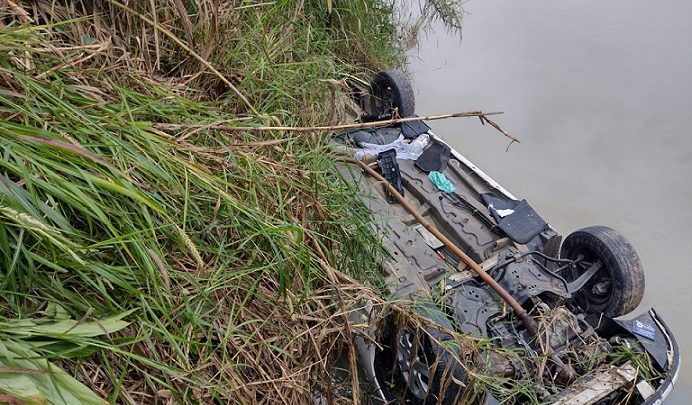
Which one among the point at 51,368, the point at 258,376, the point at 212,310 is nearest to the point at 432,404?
the point at 258,376

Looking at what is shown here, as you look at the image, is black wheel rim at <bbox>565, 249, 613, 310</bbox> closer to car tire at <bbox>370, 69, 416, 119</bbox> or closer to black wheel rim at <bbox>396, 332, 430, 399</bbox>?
black wheel rim at <bbox>396, 332, 430, 399</bbox>

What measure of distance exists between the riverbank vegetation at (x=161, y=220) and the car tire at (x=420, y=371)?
34 cm

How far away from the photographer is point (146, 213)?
1995 mm

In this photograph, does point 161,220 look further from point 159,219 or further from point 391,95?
point 391,95

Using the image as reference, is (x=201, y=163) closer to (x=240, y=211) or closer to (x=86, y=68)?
(x=240, y=211)

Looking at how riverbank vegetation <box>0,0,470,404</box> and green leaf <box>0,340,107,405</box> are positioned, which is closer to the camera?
green leaf <box>0,340,107,405</box>

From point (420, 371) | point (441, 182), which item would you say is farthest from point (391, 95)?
point (420, 371)

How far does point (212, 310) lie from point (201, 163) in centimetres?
62

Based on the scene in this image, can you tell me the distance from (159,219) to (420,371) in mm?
1465

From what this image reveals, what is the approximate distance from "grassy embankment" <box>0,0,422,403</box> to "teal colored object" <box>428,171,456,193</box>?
1328 millimetres

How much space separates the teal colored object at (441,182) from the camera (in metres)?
4.22

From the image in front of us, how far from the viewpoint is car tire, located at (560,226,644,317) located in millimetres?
3412

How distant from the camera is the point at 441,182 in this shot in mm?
4238

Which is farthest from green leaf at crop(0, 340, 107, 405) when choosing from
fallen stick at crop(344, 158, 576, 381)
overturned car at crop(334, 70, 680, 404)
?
fallen stick at crop(344, 158, 576, 381)
